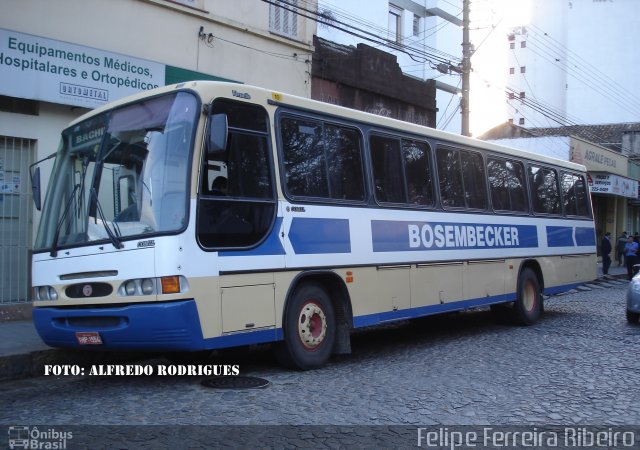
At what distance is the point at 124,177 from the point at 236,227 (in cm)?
125

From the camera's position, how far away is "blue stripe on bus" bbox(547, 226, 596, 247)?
12836mm

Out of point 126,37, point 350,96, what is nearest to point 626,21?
point 350,96

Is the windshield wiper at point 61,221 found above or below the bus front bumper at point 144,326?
above

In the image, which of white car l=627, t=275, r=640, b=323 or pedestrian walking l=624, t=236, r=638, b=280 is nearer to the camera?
white car l=627, t=275, r=640, b=323

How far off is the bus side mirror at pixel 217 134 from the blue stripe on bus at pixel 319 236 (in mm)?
1347

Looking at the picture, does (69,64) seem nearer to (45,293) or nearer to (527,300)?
(45,293)

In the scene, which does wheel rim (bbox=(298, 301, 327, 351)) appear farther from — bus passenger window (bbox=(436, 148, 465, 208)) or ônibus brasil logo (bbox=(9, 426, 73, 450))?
bus passenger window (bbox=(436, 148, 465, 208))

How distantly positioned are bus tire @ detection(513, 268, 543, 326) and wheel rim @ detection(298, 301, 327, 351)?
521cm

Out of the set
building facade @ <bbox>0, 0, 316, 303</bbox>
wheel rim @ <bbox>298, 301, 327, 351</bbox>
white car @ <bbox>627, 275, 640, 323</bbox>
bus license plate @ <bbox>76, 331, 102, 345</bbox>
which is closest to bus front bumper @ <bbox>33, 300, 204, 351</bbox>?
bus license plate @ <bbox>76, 331, 102, 345</bbox>

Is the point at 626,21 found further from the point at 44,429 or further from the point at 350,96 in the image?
the point at 44,429

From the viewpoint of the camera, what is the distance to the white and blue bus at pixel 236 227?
629cm

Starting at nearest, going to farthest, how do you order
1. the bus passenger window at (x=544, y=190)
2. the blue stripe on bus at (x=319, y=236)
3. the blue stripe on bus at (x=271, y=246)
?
the blue stripe on bus at (x=271, y=246) → the blue stripe on bus at (x=319, y=236) → the bus passenger window at (x=544, y=190)

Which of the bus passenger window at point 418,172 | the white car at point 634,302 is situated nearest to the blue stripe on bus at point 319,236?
the bus passenger window at point 418,172

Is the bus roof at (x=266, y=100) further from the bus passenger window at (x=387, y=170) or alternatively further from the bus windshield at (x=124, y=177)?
the bus passenger window at (x=387, y=170)
